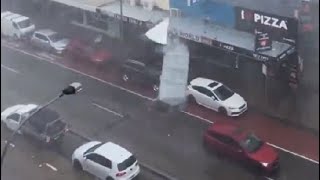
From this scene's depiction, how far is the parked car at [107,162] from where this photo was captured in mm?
4453

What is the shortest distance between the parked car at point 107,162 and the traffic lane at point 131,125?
0.20 metres

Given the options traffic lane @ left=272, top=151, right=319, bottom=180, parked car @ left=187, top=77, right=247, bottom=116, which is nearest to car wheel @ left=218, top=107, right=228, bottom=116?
parked car @ left=187, top=77, right=247, bottom=116

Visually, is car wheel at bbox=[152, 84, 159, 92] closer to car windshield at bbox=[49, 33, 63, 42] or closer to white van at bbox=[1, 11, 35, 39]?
car windshield at bbox=[49, 33, 63, 42]

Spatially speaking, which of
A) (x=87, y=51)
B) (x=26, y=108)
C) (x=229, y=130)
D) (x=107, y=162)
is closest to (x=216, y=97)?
(x=229, y=130)

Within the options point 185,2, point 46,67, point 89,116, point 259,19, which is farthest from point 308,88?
point 46,67

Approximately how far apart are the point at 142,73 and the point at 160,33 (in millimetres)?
386

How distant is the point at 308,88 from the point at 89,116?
6.08ft

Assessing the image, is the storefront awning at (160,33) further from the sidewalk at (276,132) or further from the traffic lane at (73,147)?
the traffic lane at (73,147)

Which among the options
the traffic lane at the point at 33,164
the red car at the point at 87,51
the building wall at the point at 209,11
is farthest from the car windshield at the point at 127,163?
the building wall at the point at 209,11

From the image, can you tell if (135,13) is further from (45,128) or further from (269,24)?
(45,128)

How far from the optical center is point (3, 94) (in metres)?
5.00

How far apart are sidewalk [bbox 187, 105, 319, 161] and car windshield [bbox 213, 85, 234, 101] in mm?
162

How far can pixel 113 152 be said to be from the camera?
459 centimetres

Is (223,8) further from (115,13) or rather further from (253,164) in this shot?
(253,164)
